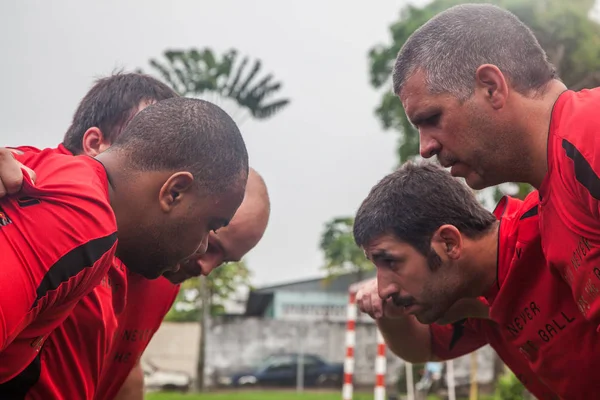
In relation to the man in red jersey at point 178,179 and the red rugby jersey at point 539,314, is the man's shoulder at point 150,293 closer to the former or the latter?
the man in red jersey at point 178,179

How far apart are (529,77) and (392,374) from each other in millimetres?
20394

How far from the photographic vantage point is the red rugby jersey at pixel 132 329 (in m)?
3.82

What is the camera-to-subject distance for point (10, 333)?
209 centimetres

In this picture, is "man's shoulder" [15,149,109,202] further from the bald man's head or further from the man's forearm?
the man's forearm

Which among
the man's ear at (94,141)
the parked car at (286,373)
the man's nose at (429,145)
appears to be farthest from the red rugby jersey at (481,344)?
the parked car at (286,373)

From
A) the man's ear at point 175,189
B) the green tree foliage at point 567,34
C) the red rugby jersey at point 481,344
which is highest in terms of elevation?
the green tree foliage at point 567,34

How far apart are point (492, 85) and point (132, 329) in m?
2.17

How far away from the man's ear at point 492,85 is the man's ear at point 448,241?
2.81ft

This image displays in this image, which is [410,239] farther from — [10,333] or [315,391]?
[315,391]

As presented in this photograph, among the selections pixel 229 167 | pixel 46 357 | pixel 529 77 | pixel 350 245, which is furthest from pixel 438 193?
pixel 350 245

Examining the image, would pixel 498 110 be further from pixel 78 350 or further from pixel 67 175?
pixel 78 350

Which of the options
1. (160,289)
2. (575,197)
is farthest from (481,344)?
(575,197)

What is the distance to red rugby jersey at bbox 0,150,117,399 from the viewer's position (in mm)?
2094

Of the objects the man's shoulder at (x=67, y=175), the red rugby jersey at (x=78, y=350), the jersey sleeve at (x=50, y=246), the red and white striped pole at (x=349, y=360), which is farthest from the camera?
the red and white striped pole at (x=349, y=360)
